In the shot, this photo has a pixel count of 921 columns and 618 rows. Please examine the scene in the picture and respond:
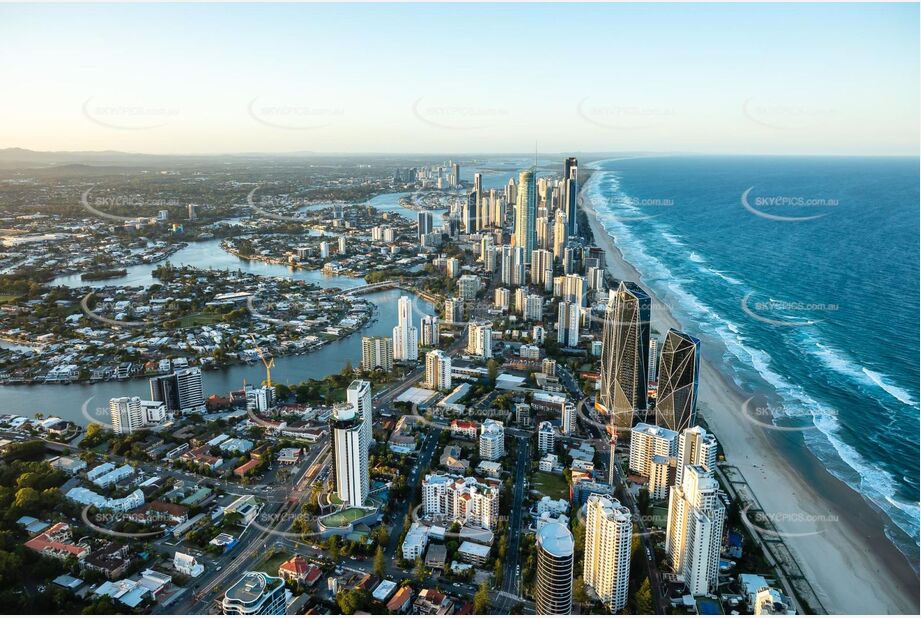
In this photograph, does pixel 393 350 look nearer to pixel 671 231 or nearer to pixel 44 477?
pixel 44 477

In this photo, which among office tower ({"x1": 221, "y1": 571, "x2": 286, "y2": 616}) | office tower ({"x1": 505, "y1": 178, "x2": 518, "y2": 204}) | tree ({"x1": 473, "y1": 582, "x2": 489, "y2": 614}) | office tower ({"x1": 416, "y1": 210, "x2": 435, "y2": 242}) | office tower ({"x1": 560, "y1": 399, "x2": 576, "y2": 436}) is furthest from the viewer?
office tower ({"x1": 505, "y1": 178, "x2": 518, "y2": 204})

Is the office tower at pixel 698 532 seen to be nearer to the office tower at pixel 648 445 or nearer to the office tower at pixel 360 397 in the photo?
the office tower at pixel 648 445

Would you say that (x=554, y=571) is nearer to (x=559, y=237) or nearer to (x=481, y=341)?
(x=481, y=341)

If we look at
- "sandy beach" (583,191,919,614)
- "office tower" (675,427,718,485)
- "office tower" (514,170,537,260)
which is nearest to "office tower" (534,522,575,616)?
"office tower" (675,427,718,485)

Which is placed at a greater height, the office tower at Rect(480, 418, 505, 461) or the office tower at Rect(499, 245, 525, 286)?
the office tower at Rect(499, 245, 525, 286)

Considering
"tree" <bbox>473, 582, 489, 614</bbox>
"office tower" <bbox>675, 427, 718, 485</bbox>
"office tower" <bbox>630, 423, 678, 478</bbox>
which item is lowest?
"tree" <bbox>473, 582, 489, 614</bbox>

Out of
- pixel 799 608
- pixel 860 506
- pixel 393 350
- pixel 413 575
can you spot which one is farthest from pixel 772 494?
pixel 393 350

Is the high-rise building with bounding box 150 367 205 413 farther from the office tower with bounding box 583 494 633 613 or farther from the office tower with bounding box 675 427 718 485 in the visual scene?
the office tower with bounding box 675 427 718 485

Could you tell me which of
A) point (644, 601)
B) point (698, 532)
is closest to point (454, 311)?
point (698, 532)
